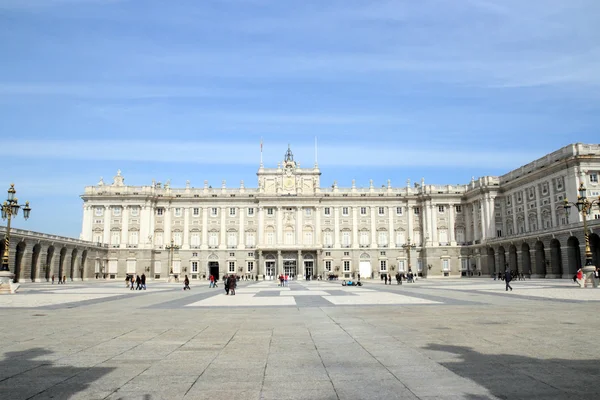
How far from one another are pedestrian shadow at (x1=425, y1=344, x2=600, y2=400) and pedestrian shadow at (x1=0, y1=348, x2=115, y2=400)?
559 centimetres

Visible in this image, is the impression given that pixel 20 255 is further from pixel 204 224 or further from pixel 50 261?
pixel 204 224

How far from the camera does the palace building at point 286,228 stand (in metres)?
87.2

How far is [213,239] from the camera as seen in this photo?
90.8m

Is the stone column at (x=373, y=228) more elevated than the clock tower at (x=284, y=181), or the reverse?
the clock tower at (x=284, y=181)

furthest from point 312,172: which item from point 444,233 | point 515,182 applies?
point 515,182

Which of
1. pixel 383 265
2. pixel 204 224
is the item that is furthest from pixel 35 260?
pixel 383 265

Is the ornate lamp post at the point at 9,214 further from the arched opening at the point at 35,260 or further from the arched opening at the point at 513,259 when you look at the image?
the arched opening at the point at 513,259

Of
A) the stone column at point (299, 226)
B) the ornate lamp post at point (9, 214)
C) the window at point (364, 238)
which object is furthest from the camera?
the window at point (364, 238)

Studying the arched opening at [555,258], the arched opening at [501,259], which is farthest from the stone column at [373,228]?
the arched opening at [555,258]

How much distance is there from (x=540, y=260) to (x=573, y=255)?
28.4ft

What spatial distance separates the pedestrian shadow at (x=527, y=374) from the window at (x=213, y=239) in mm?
82889

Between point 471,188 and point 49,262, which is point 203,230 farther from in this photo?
point 471,188

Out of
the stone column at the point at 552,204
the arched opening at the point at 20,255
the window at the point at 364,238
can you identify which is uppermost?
the stone column at the point at 552,204

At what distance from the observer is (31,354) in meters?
9.86
